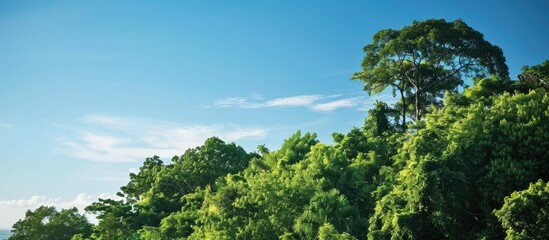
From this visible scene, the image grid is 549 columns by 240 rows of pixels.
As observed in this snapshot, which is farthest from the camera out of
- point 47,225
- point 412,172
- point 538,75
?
point 47,225

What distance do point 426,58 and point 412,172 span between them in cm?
1563

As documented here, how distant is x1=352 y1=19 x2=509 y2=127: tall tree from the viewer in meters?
29.3

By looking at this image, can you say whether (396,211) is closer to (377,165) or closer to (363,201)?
(363,201)

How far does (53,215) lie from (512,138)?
44268 mm

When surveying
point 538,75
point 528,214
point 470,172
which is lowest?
point 528,214

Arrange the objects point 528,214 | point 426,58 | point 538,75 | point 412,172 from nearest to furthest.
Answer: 1. point 528,214
2. point 412,172
3. point 538,75
4. point 426,58

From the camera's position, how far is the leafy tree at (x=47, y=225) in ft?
149

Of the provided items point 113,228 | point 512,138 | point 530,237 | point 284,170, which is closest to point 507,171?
point 512,138

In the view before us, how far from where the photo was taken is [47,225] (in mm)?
46000

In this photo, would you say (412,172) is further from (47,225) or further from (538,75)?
(47,225)

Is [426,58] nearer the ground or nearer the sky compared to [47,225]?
nearer the sky

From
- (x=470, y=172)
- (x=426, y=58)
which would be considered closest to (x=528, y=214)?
(x=470, y=172)

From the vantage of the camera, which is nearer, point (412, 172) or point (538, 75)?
point (412, 172)

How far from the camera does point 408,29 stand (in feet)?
98.2
